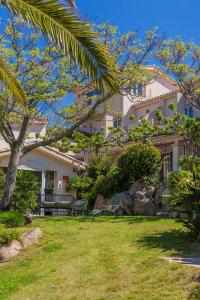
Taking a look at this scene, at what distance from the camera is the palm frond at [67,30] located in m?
7.25

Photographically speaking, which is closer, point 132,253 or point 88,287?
point 88,287

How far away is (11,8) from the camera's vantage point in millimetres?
7367

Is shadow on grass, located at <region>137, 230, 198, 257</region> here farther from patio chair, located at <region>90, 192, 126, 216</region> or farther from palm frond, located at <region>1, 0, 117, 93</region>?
patio chair, located at <region>90, 192, 126, 216</region>

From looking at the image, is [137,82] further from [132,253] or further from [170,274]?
[170,274]

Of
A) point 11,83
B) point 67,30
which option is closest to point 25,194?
point 11,83

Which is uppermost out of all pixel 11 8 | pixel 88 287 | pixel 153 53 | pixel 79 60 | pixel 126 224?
pixel 153 53

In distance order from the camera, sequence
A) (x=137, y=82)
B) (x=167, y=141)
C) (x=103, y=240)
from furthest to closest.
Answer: (x=167, y=141) < (x=137, y=82) < (x=103, y=240)

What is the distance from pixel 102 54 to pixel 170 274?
3.95 metres

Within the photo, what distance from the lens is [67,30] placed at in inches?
290

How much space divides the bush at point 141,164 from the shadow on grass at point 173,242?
30.3ft

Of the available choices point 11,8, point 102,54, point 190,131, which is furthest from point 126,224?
point 11,8

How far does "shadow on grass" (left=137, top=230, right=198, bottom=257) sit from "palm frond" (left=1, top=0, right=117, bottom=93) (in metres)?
4.35

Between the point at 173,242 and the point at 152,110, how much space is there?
2906 centimetres

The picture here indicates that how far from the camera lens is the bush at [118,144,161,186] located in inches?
840
